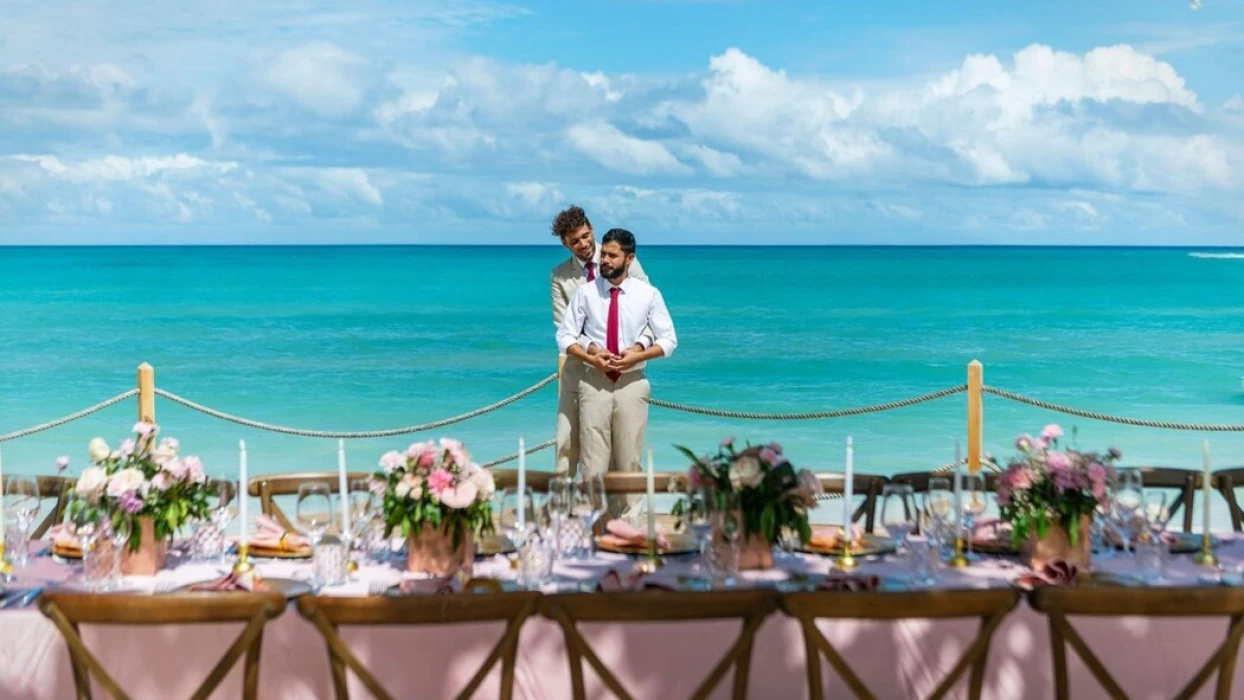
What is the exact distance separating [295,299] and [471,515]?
133ft

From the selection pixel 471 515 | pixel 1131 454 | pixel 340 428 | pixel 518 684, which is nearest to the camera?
pixel 518 684

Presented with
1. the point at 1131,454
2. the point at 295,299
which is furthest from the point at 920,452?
the point at 295,299

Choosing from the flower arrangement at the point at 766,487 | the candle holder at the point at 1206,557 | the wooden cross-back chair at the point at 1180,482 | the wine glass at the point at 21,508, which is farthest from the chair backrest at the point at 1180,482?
the wine glass at the point at 21,508

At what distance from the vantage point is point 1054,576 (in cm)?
399

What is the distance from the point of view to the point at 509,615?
324 centimetres

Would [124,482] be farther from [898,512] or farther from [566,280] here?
[566,280]

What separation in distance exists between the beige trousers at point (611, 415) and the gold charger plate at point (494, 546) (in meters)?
2.80

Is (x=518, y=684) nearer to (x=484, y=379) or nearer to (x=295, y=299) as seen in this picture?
(x=484, y=379)

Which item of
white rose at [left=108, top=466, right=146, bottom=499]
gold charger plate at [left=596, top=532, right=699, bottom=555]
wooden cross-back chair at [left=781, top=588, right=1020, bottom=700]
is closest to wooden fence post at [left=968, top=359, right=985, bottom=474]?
gold charger plate at [left=596, top=532, right=699, bottom=555]

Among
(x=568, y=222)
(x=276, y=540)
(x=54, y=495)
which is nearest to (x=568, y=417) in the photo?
(x=568, y=222)

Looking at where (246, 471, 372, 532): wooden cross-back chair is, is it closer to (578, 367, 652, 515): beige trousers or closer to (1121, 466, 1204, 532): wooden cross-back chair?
(578, 367, 652, 515): beige trousers

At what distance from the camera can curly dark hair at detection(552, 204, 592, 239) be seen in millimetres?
7328

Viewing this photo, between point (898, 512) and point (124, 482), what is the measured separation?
2.12 m

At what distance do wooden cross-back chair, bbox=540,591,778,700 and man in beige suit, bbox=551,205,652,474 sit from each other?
4105mm
